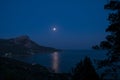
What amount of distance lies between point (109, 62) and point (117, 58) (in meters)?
0.68

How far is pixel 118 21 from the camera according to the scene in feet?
57.7

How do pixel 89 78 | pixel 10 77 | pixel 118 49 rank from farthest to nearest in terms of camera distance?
1. pixel 89 78
2. pixel 118 49
3. pixel 10 77

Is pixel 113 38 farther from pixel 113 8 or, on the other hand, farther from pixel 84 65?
pixel 84 65

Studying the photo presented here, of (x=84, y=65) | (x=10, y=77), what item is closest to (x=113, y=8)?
(x=84, y=65)

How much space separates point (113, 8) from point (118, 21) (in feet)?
4.10

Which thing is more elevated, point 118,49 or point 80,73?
Answer: point 118,49

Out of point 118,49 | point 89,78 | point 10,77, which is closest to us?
point 10,77

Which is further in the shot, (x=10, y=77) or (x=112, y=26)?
(x=112, y=26)

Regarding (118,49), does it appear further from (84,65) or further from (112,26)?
(84,65)

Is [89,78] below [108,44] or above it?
below

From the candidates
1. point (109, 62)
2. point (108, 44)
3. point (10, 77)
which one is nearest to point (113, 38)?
point (108, 44)

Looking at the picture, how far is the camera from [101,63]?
1820 centimetres

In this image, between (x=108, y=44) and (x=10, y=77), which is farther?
(x=108, y=44)

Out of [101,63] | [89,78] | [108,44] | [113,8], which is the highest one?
[113,8]
